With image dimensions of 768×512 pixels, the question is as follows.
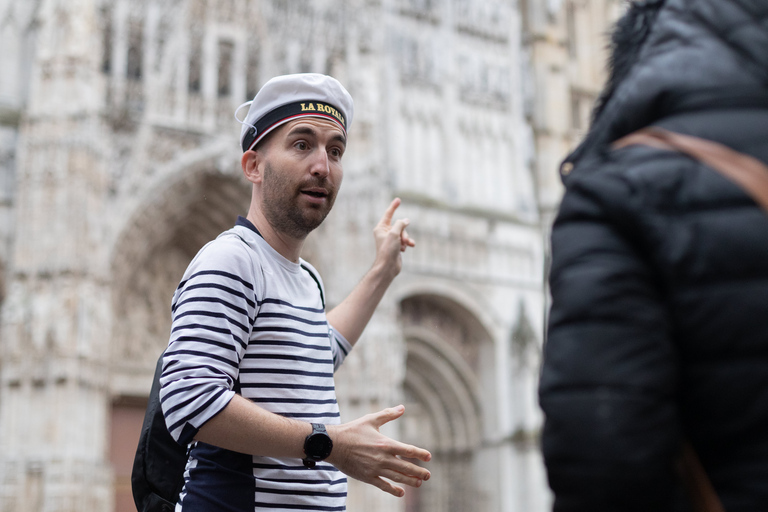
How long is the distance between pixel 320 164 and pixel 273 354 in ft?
1.48

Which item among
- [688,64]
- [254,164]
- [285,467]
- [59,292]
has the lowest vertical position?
[285,467]

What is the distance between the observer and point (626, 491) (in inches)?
41.0

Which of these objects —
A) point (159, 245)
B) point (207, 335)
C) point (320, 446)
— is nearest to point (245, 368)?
point (207, 335)

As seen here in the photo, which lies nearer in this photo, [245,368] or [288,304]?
[245,368]

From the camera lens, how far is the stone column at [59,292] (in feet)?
37.0

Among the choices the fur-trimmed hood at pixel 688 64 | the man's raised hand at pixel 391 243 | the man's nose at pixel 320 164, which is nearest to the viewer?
the fur-trimmed hood at pixel 688 64

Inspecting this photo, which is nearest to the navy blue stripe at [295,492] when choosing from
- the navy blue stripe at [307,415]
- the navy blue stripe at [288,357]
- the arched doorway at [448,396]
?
the navy blue stripe at [307,415]

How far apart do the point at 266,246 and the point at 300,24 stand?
14.5 m

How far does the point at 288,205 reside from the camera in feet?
6.40

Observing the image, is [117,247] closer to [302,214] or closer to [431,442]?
[431,442]

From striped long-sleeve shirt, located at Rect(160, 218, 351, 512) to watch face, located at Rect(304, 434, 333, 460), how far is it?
171 mm

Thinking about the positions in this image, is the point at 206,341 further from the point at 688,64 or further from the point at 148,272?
the point at 148,272

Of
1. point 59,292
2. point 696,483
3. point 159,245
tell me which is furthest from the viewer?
point 159,245

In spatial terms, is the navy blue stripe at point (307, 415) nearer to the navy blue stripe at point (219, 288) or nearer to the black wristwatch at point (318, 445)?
the black wristwatch at point (318, 445)
